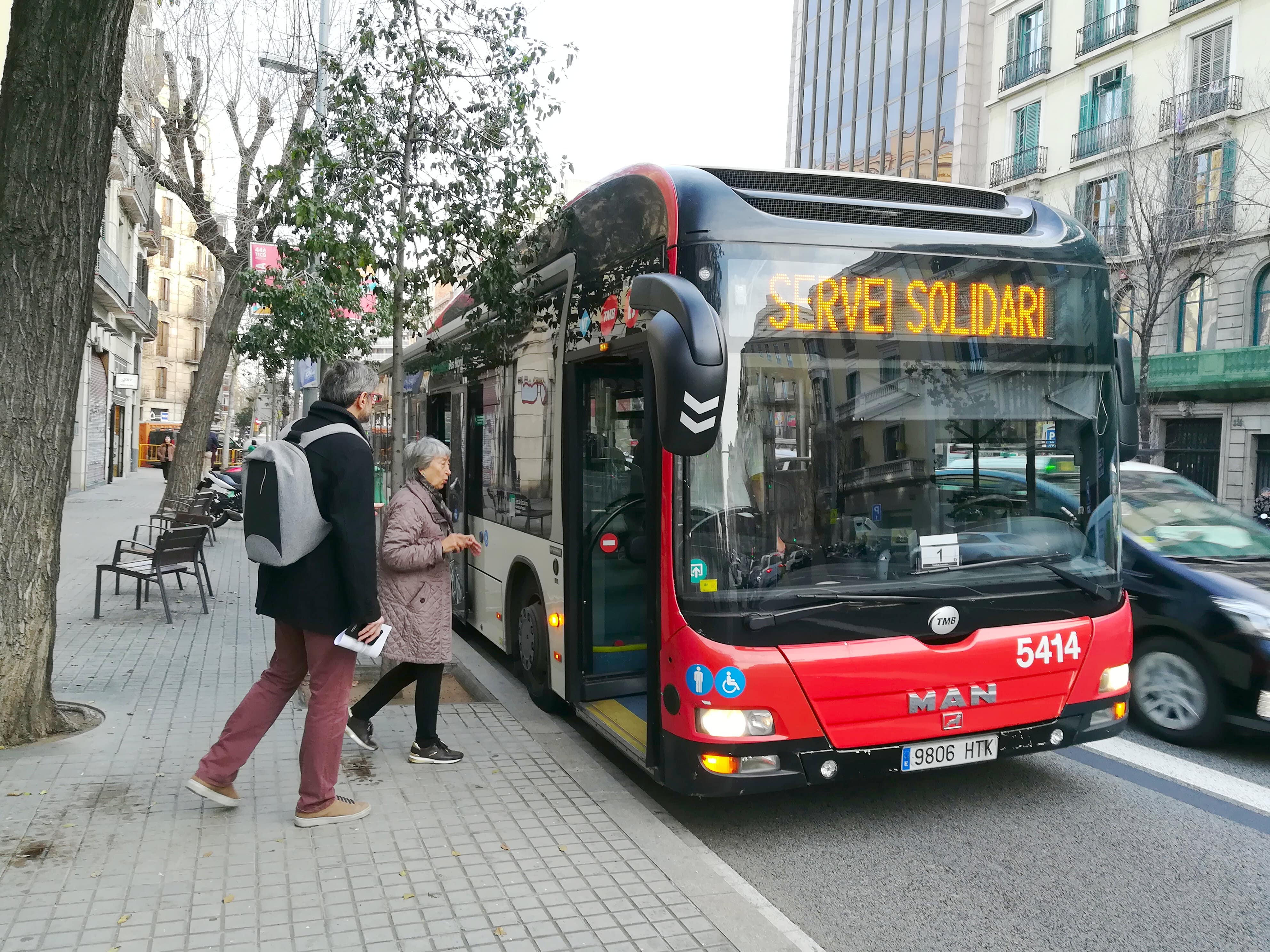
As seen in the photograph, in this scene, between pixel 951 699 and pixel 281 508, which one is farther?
pixel 951 699

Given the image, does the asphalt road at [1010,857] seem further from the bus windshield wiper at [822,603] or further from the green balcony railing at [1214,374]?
the green balcony railing at [1214,374]

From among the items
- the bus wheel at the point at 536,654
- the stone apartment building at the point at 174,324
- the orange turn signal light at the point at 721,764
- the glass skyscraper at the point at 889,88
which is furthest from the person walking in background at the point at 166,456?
the orange turn signal light at the point at 721,764

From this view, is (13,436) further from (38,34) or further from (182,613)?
(182,613)

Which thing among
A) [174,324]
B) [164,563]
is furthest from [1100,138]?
[174,324]

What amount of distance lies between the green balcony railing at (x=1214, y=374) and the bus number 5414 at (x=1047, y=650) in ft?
85.9

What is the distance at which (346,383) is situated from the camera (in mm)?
4527

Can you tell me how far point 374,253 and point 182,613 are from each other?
444 cm

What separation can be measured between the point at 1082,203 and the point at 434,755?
3127 cm

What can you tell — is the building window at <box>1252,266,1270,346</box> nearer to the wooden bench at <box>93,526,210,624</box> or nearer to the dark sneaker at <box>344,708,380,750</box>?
the wooden bench at <box>93,526,210,624</box>

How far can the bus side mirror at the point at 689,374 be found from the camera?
3.87 m

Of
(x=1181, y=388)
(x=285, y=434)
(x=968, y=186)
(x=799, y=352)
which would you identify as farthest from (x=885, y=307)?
(x=1181, y=388)

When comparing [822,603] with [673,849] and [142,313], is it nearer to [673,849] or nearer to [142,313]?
[673,849]

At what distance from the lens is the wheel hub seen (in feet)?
20.3

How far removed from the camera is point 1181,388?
28750 millimetres
